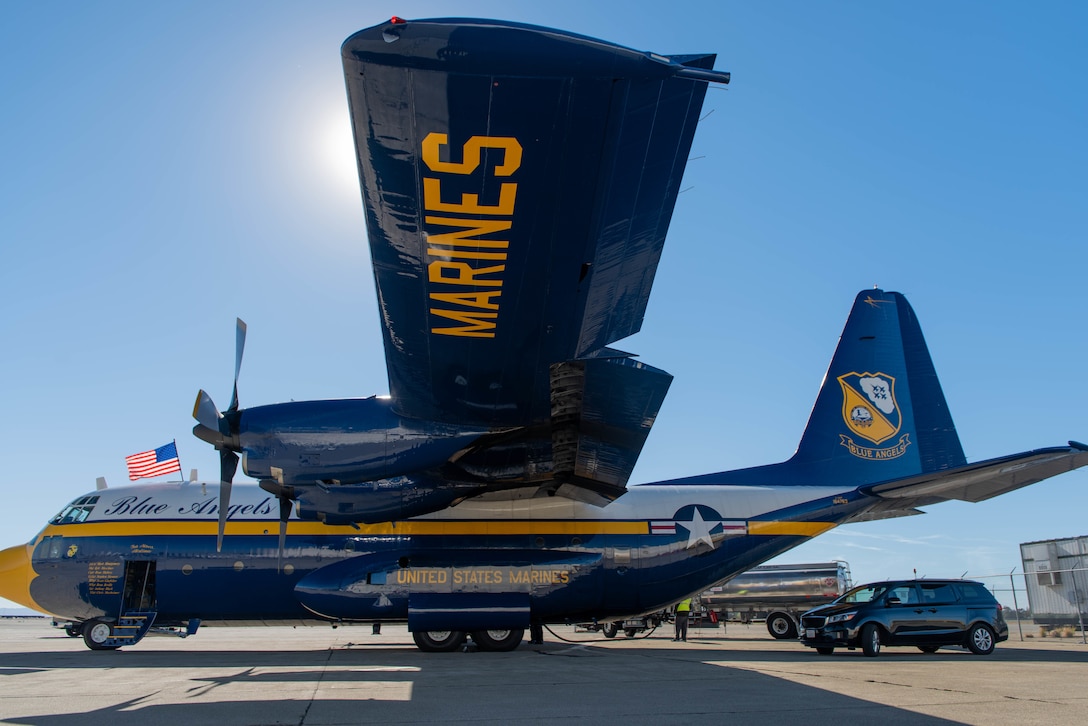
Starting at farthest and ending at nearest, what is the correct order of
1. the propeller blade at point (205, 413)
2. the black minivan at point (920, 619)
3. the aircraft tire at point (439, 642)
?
the aircraft tire at point (439, 642)
the black minivan at point (920, 619)
the propeller blade at point (205, 413)

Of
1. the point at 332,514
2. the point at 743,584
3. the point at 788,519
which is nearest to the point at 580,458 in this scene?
the point at 332,514

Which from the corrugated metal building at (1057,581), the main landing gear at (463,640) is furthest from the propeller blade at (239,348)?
the corrugated metal building at (1057,581)

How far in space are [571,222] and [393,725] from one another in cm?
461

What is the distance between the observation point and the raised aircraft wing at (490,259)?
5520 millimetres

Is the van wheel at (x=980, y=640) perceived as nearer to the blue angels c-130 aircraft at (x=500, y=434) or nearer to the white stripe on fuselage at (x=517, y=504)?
the blue angels c-130 aircraft at (x=500, y=434)

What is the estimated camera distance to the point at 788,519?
51.4 feet

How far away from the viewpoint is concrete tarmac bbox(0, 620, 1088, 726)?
6578 mm

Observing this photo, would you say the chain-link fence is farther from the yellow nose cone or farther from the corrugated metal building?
the yellow nose cone

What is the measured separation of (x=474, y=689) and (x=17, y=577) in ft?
39.8

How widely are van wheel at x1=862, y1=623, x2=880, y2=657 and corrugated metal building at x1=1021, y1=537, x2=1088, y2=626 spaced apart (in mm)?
12409

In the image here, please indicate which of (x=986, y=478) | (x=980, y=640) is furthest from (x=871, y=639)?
(x=986, y=478)

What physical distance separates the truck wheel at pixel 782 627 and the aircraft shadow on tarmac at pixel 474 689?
7642 millimetres

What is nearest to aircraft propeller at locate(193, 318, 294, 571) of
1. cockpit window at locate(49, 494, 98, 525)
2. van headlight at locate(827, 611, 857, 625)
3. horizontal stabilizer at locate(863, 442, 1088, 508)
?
cockpit window at locate(49, 494, 98, 525)

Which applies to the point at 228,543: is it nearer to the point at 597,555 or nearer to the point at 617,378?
the point at 597,555
